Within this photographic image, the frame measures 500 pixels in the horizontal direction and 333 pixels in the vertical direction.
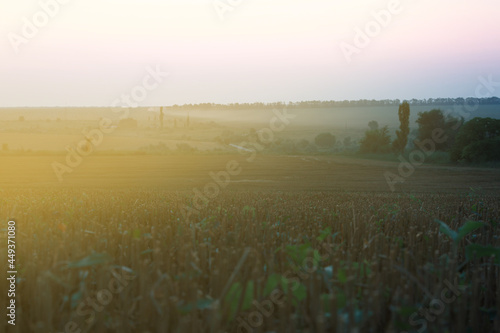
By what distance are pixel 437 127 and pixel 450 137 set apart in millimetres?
1900

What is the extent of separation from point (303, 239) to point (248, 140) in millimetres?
65972

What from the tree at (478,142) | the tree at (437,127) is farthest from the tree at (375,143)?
the tree at (478,142)

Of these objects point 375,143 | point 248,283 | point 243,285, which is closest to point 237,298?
point 248,283

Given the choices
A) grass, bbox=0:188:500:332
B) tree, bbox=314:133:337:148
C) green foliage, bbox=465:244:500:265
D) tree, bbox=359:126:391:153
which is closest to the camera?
grass, bbox=0:188:500:332

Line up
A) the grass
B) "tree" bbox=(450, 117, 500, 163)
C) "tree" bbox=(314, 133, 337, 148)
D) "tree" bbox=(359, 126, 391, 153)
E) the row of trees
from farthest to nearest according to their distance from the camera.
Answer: "tree" bbox=(314, 133, 337, 148), "tree" bbox=(359, 126, 391, 153), the row of trees, "tree" bbox=(450, 117, 500, 163), the grass

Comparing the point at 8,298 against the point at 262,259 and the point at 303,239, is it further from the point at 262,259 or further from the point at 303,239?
the point at 303,239

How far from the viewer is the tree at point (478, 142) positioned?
37.3 m

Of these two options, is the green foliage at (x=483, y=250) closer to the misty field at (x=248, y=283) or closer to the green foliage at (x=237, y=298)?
the misty field at (x=248, y=283)

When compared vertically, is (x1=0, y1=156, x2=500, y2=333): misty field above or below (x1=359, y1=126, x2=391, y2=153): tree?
above

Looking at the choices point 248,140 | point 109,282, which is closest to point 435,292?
point 109,282

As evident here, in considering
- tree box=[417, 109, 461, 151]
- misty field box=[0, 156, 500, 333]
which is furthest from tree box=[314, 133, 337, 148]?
misty field box=[0, 156, 500, 333]

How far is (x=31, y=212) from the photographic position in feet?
17.9

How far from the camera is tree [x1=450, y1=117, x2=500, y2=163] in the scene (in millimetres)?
37281

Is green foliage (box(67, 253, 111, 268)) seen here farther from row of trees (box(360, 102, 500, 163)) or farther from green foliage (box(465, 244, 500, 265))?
row of trees (box(360, 102, 500, 163))
